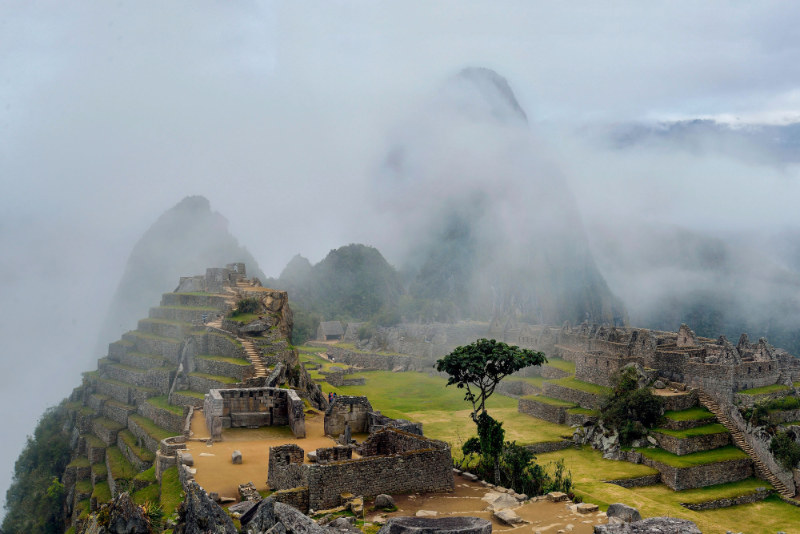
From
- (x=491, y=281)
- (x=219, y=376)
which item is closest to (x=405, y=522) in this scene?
(x=219, y=376)

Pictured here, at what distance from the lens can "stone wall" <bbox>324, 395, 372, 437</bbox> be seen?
1966 cm

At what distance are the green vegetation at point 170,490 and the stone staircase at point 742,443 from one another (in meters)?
22.8

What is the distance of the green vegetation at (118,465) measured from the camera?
23719 mm

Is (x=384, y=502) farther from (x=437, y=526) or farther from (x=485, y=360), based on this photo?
(x=485, y=360)

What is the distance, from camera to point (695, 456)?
2578cm

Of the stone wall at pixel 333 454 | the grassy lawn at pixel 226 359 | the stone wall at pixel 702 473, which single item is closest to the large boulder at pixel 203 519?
the stone wall at pixel 333 454

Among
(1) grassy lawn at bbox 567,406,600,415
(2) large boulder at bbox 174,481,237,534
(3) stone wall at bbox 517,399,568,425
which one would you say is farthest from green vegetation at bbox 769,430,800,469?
(2) large boulder at bbox 174,481,237,534

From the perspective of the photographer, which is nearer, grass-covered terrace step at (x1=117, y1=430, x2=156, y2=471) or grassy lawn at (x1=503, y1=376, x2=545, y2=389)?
grass-covered terrace step at (x1=117, y1=430, x2=156, y2=471)

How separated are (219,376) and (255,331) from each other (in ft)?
9.58

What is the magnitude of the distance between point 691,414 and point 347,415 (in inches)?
668

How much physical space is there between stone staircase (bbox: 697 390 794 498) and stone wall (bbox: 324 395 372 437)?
17.2 meters

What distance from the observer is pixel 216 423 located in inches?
744

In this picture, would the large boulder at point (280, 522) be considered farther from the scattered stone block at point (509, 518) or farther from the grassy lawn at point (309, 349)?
the grassy lawn at point (309, 349)

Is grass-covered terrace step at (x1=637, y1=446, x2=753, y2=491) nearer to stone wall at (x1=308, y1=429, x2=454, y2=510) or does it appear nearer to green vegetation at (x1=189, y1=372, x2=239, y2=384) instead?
stone wall at (x1=308, y1=429, x2=454, y2=510)
